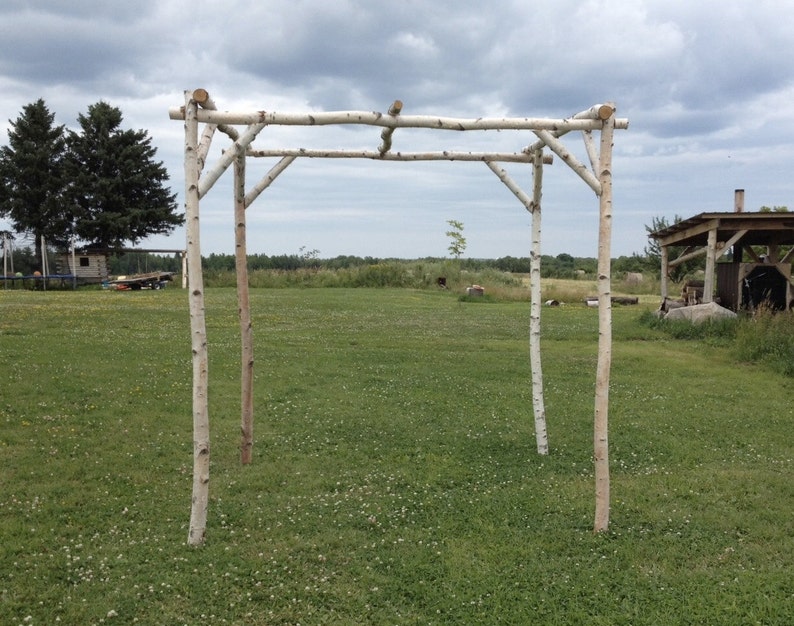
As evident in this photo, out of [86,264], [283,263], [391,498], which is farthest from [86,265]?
[391,498]

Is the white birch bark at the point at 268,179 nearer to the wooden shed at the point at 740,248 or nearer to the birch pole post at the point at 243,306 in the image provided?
the birch pole post at the point at 243,306

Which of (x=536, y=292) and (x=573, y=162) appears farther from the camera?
(x=536, y=292)

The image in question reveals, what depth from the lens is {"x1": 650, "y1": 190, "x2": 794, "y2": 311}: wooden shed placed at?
1833 centimetres

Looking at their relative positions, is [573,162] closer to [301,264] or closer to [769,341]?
[769,341]

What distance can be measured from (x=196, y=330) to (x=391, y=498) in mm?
2557

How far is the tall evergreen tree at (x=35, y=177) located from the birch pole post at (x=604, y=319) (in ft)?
158

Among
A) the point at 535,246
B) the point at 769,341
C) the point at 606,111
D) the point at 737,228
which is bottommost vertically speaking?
the point at 769,341

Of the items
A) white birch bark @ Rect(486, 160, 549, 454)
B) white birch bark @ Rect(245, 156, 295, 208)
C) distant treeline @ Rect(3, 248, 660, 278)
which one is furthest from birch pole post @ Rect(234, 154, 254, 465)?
distant treeline @ Rect(3, 248, 660, 278)

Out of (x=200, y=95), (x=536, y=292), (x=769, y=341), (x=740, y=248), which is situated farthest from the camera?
(x=740, y=248)

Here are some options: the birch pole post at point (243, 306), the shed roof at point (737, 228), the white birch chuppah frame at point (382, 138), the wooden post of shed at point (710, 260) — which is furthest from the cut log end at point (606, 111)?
the wooden post of shed at point (710, 260)

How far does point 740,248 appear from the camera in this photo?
74.8 feet

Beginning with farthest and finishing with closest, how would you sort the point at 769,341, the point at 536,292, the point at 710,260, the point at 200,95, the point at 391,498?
the point at 710,260 → the point at 769,341 → the point at 536,292 → the point at 391,498 → the point at 200,95

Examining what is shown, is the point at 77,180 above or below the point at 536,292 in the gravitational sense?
above

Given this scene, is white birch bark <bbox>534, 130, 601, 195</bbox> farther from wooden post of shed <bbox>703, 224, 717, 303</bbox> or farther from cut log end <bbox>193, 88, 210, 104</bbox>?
wooden post of shed <bbox>703, 224, 717, 303</bbox>
